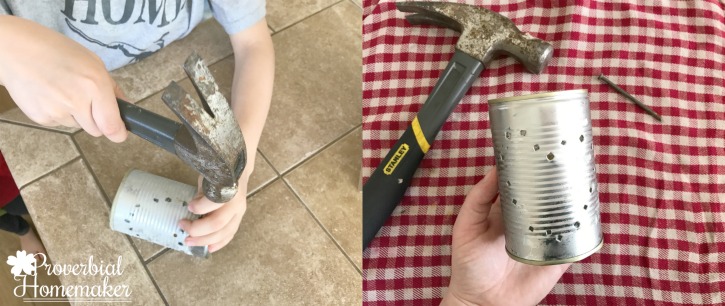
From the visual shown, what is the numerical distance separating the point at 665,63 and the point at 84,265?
756 millimetres

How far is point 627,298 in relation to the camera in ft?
1.86

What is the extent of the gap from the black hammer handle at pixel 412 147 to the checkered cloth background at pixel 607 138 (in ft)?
0.07

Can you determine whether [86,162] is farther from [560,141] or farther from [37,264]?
[560,141]

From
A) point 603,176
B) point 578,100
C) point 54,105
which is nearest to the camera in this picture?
point 578,100

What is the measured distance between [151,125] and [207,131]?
2.5 inches

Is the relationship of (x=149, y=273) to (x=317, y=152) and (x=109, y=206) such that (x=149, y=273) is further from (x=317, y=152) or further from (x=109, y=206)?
(x=317, y=152)

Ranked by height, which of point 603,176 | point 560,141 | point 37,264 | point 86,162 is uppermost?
point 560,141

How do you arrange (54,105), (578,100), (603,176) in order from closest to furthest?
(578,100) → (54,105) → (603,176)

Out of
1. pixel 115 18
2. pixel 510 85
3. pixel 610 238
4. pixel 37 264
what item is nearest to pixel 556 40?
pixel 510 85

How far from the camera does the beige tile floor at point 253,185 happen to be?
2.07 ft

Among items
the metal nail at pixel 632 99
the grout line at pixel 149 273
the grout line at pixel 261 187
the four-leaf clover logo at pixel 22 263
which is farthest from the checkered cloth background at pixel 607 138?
the four-leaf clover logo at pixel 22 263

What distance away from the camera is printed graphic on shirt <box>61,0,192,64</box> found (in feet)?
2.10

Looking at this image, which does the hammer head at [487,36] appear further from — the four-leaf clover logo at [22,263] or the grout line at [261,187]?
the four-leaf clover logo at [22,263]

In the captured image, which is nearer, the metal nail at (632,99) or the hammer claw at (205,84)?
the hammer claw at (205,84)
